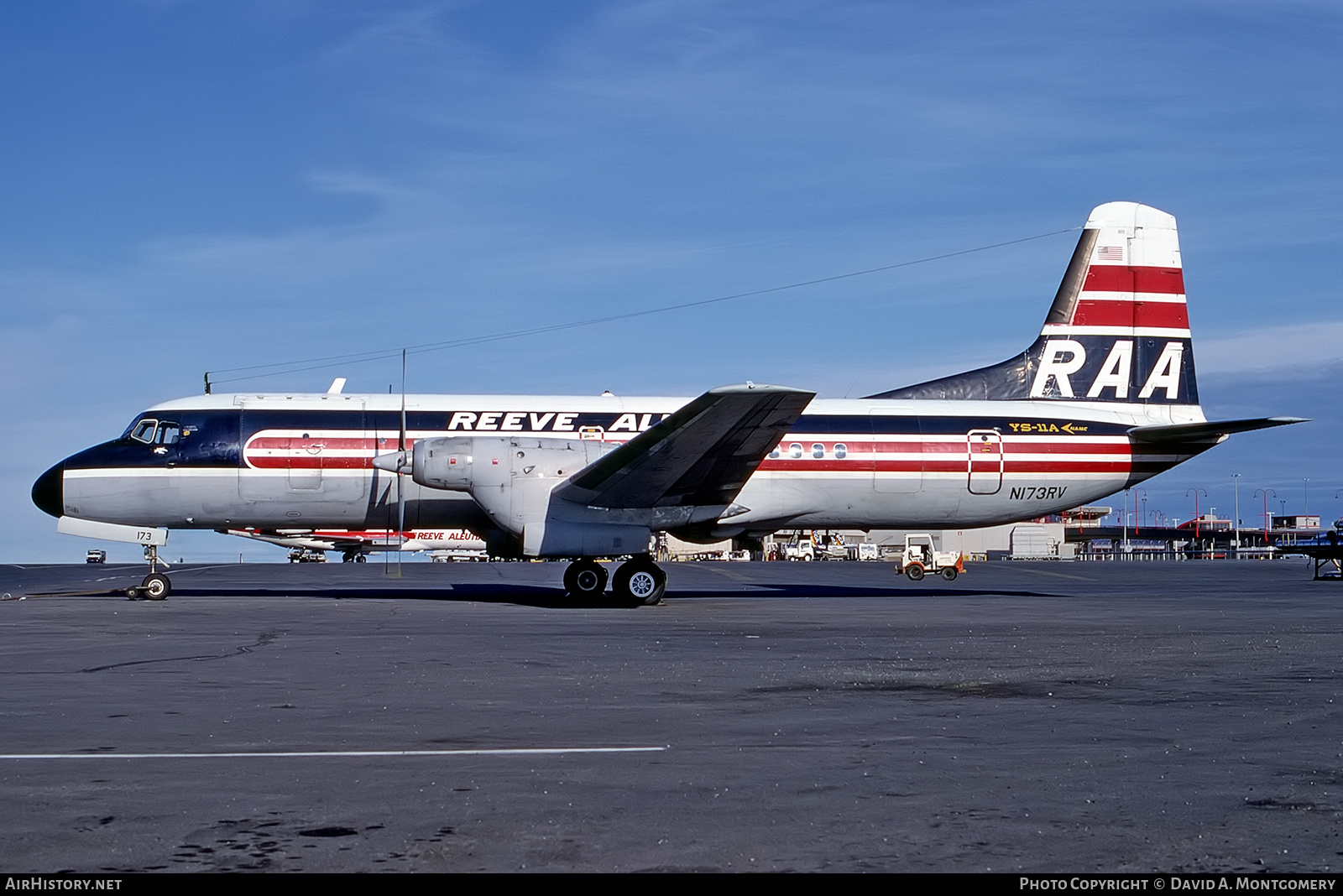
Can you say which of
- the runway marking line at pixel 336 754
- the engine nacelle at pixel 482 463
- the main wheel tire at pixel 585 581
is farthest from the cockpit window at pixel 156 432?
the runway marking line at pixel 336 754

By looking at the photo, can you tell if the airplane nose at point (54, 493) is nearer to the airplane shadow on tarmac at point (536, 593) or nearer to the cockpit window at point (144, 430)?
the cockpit window at point (144, 430)

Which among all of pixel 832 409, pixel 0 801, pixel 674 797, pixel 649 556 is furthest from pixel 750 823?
pixel 832 409

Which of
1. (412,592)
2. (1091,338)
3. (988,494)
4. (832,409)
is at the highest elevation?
(1091,338)

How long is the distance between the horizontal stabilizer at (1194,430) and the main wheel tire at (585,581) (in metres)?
12.8

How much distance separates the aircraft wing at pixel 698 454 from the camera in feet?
71.5

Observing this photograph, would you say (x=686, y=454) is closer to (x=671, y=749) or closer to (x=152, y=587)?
(x=152, y=587)

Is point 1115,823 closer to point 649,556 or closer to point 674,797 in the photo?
point 674,797

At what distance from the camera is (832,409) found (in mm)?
27547

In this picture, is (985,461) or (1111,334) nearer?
(985,461)

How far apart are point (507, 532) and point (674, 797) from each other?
18819mm

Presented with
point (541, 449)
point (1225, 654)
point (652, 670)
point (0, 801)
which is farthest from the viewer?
point (541, 449)

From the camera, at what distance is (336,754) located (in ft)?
25.2

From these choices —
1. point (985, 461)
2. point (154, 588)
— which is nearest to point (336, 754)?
point (154, 588)

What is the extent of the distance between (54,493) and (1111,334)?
24462 millimetres
